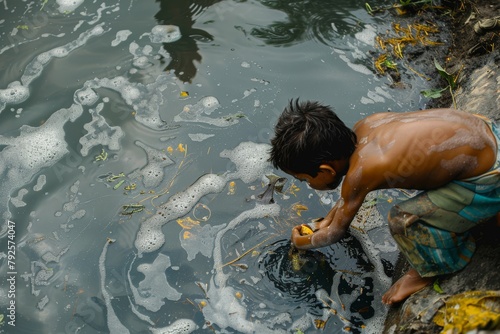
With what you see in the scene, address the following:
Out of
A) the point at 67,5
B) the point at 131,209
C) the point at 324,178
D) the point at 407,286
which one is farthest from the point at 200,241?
the point at 67,5

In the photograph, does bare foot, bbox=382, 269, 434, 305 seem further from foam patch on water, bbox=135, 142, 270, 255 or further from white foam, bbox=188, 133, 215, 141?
white foam, bbox=188, 133, 215, 141

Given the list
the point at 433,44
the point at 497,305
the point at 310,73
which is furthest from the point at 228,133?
the point at 497,305

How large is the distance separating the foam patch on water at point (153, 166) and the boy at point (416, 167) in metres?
1.28

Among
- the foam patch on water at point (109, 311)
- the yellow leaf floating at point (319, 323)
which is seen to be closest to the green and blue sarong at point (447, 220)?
the yellow leaf floating at point (319, 323)

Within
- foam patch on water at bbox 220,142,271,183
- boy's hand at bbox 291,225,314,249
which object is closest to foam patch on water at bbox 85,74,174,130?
foam patch on water at bbox 220,142,271,183

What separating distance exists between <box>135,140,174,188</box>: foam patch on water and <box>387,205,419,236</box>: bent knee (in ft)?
5.81

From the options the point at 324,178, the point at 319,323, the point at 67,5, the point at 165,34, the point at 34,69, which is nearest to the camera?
the point at 324,178

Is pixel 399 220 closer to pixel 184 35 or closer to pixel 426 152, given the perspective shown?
pixel 426 152

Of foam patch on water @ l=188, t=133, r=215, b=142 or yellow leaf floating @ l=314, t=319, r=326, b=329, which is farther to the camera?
foam patch on water @ l=188, t=133, r=215, b=142

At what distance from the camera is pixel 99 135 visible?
14.0ft

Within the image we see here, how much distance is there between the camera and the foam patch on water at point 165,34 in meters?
4.94

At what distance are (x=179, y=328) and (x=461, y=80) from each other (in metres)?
2.70

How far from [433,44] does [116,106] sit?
2.65 m

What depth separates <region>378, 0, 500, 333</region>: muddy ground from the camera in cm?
280
